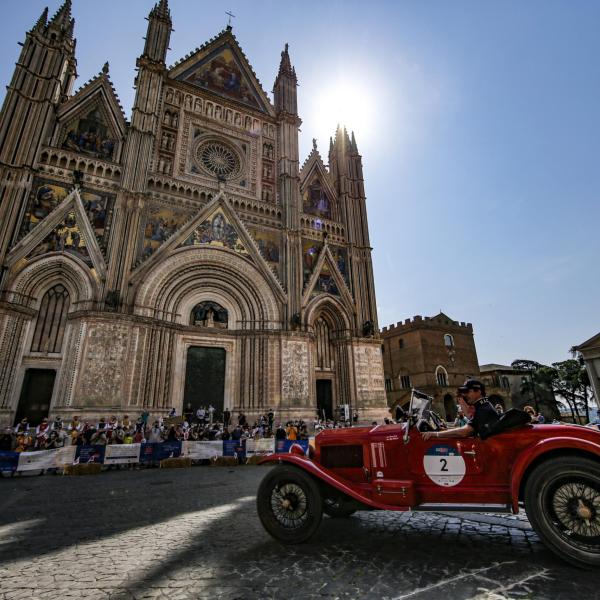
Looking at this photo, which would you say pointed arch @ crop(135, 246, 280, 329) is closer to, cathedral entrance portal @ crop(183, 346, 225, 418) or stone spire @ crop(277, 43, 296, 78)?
cathedral entrance portal @ crop(183, 346, 225, 418)

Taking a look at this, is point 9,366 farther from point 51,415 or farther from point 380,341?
point 380,341

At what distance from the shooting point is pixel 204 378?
18578 millimetres

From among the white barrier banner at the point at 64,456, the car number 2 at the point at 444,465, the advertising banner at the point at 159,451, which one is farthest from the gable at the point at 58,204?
the car number 2 at the point at 444,465

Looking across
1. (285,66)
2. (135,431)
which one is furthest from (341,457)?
(285,66)

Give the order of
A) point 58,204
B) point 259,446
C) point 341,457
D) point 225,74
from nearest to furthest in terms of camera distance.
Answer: point 341,457, point 259,446, point 58,204, point 225,74

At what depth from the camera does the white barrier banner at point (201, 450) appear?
11.9 m

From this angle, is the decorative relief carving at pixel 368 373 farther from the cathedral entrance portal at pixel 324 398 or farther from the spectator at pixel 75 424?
the spectator at pixel 75 424

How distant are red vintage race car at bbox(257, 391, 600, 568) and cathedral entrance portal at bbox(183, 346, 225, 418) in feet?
49.9

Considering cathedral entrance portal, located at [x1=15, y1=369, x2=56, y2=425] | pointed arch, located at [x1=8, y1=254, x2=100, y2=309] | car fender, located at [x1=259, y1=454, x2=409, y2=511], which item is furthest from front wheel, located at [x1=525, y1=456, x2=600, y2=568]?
cathedral entrance portal, located at [x1=15, y1=369, x2=56, y2=425]

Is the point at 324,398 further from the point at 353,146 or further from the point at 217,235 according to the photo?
the point at 353,146

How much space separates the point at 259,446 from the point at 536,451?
11334mm

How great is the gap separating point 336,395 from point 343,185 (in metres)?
16.0

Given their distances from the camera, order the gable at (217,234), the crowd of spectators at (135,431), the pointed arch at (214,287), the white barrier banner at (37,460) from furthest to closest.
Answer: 1. the gable at (217,234)
2. the pointed arch at (214,287)
3. the crowd of spectators at (135,431)
4. the white barrier banner at (37,460)

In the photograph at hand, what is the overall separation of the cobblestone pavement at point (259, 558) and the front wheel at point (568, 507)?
0.18 metres
